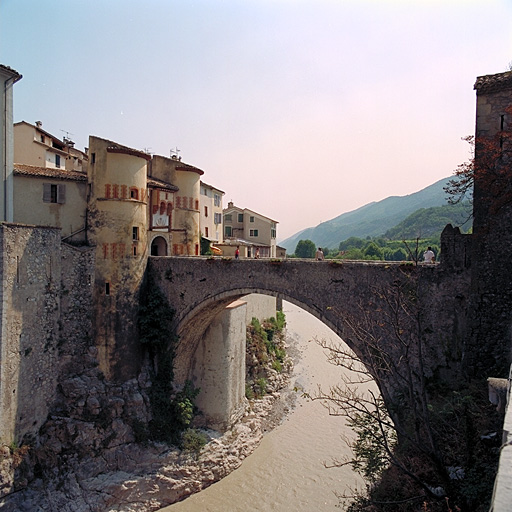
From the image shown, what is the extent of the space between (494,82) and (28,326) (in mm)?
17966

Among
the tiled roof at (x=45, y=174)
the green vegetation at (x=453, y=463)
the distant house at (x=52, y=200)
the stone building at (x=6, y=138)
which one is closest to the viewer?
the green vegetation at (x=453, y=463)

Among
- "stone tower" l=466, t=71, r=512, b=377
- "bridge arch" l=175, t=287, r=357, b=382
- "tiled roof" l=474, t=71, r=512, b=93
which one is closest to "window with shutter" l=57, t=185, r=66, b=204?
"bridge arch" l=175, t=287, r=357, b=382

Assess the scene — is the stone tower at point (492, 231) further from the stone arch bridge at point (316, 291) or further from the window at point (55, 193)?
A: the window at point (55, 193)

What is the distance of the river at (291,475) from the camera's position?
684 inches

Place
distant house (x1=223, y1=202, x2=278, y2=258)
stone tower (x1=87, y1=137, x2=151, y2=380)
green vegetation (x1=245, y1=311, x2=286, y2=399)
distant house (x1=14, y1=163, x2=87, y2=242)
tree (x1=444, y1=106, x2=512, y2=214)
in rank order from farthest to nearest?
distant house (x1=223, y1=202, x2=278, y2=258)
green vegetation (x1=245, y1=311, x2=286, y2=399)
stone tower (x1=87, y1=137, x2=151, y2=380)
distant house (x1=14, y1=163, x2=87, y2=242)
tree (x1=444, y1=106, x2=512, y2=214)

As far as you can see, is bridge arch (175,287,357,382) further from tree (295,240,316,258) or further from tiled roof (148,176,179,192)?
tree (295,240,316,258)

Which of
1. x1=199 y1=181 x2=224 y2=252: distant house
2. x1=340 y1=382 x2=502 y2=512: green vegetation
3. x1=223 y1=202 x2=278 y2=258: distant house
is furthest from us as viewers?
x1=223 y1=202 x2=278 y2=258: distant house

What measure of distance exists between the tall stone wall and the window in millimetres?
2572

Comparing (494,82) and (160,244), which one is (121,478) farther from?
(494,82)

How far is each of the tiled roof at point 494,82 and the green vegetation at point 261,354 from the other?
20505 mm

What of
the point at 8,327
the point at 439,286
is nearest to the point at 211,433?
the point at 8,327

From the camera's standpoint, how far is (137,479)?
17.3 metres

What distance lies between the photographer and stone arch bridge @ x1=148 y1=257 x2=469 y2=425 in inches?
542

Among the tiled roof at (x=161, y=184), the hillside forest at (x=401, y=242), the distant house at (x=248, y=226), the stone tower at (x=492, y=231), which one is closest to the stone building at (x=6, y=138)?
the tiled roof at (x=161, y=184)
